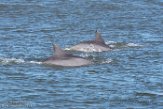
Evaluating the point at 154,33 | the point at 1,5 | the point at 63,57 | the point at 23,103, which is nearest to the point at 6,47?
the point at 63,57

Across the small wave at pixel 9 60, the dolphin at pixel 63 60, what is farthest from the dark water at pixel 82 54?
the dolphin at pixel 63 60

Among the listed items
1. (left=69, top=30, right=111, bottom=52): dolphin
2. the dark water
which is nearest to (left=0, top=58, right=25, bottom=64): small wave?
the dark water

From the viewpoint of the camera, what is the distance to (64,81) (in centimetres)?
3241

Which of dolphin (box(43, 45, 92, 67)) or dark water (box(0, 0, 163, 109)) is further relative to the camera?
dolphin (box(43, 45, 92, 67))

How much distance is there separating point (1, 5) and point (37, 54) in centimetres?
2295

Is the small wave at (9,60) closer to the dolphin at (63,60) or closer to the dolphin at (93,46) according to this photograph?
the dolphin at (63,60)

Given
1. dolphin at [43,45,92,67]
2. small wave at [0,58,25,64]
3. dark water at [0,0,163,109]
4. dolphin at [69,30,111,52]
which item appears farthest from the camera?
dolphin at [69,30,111,52]

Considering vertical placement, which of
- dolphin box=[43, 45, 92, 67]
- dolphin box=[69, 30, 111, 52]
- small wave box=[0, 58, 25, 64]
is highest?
dolphin box=[43, 45, 92, 67]

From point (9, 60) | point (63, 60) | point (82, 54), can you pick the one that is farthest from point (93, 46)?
point (9, 60)

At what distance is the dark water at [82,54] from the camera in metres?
29.3

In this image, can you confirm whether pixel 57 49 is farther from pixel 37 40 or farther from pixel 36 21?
pixel 36 21

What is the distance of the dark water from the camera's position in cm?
2931

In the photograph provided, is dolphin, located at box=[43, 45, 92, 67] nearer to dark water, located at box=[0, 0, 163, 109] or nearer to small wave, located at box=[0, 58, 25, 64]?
dark water, located at box=[0, 0, 163, 109]

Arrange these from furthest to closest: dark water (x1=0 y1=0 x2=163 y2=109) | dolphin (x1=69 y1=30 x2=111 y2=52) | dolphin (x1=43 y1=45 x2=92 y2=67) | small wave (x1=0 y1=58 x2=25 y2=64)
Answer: dolphin (x1=69 y1=30 x2=111 y2=52), small wave (x1=0 y1=58 x2=25 y2=64), dolphin (x1=43 y1=45 x2=92 y2=67), dark water (x1=0 y1=0 x2=163 y2=109)
